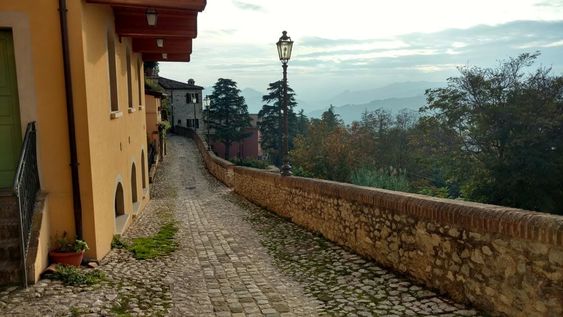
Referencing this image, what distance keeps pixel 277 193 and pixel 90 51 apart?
22.6 feet

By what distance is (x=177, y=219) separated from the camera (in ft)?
38.9

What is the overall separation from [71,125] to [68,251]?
1871 millimetres

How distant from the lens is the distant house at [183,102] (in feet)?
213

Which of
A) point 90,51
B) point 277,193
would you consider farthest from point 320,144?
point 90,51

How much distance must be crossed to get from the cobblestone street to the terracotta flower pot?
39 cm

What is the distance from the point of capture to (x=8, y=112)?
6066mm

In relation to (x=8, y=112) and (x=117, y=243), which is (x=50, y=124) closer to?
(x=8, y=112)

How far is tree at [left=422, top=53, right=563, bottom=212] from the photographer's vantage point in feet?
82.0

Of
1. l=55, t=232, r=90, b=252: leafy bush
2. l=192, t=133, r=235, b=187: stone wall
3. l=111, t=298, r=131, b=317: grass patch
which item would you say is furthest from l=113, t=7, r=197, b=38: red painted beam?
l=192, t=133, r=235, b=187: stone wall

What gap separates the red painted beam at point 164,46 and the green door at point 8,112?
604 centimetres

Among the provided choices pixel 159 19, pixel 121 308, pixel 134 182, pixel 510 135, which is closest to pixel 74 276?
pixel 121 308

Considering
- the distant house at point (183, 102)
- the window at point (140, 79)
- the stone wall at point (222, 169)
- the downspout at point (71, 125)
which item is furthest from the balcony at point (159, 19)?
the distant house at point (183, 102)

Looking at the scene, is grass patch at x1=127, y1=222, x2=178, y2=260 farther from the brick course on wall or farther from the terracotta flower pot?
the brick course on wall

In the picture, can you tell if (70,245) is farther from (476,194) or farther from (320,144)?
(320,144)
